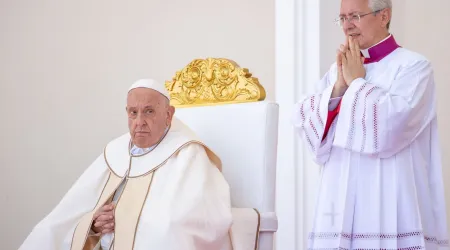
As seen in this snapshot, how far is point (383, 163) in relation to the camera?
11.8 ft

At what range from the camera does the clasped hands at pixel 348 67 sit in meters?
3.72

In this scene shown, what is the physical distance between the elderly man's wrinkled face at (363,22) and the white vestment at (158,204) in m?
0.98

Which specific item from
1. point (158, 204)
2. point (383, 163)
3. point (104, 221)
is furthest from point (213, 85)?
point (383, 163)

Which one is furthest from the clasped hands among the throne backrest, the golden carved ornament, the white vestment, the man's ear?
the man's ear

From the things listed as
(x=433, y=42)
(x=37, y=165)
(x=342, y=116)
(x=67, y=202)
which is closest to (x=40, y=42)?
(x=37, y=165)

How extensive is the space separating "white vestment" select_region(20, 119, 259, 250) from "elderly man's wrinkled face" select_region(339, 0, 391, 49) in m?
0.98

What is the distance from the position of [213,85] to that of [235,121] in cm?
31

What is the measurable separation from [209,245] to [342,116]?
0.87 metres

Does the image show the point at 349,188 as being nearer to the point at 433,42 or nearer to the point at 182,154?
the point at 182,154

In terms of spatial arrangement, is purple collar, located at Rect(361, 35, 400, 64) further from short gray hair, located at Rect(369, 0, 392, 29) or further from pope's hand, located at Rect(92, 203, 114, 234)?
pope's hand, located at Rect(92, 203, 114, 234)

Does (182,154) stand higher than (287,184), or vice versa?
(182,154)

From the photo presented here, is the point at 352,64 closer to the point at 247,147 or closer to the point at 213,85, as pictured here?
the point at 247,147

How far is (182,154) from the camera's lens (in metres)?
4.06

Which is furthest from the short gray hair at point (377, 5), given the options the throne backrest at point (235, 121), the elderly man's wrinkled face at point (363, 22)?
the throne backrest at point (235, 121)
